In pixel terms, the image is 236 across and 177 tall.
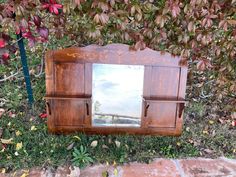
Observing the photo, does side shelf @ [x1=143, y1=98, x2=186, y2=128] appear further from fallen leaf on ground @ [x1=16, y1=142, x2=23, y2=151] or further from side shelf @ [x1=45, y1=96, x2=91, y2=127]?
fallen leaf on ground @ [x1=16, y1=142, x2=23, y2=151]

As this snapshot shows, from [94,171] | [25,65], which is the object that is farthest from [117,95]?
[25,65]

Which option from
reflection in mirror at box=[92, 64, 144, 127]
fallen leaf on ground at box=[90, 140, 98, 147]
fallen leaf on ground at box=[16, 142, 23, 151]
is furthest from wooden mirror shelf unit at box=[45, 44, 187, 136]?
fallen leaf on ground at box=[16, 142, 23, 151]

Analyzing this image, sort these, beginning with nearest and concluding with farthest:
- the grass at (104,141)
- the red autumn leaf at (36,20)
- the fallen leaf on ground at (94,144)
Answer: the red autumn leaf at (36,20), the grass at (104,141), the fallen leaf on ground at (94,144)

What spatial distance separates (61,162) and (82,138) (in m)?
0.28

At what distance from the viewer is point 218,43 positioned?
2.04 metres

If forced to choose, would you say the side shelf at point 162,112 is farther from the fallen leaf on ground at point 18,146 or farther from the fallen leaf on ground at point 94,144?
the fallen leaf on ground at point 18,146

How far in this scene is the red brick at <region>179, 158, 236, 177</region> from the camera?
1.88 metres

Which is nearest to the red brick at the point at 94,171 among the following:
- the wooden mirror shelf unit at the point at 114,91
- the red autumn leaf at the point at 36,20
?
the wooden mirror shelf unit at the point at 114,91

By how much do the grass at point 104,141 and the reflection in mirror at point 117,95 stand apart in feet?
0.41

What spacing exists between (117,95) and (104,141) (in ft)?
1.12

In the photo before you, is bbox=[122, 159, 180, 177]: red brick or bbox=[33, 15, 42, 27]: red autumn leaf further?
bbox=[122, 159, 180, 177]: red brick

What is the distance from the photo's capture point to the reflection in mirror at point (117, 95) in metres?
2.06

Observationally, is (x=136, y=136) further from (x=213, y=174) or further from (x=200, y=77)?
(x=200, y=77)

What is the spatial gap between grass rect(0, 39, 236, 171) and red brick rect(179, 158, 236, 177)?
6 centimetres
